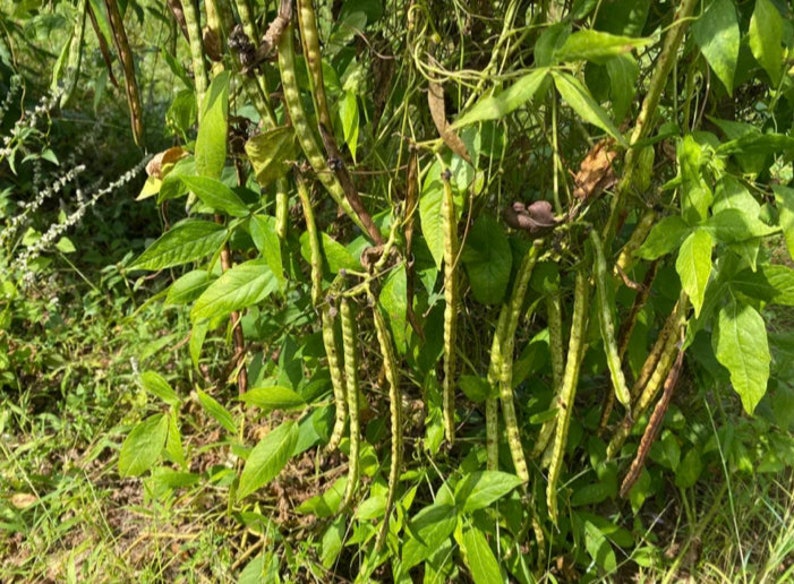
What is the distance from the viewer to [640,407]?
137 centimetres

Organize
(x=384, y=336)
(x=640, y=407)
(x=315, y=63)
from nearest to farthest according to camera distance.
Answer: (x=315, y=63) < (x=384, y=336) < (x=640, y=407)

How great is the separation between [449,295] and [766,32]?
51 centimetres

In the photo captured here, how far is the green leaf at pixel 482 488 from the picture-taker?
4.32ft

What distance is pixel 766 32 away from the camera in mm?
976

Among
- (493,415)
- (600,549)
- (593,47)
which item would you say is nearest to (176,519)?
(493,415)

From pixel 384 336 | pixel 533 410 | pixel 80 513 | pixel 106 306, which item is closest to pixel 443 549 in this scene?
pixel 533 410

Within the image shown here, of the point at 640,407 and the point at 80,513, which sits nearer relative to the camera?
the point at 640,407

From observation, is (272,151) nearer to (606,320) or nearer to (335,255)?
(335,255)

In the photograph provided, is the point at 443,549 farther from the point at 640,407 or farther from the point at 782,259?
the point at 782,259

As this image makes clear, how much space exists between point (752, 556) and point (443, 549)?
704 millimetres

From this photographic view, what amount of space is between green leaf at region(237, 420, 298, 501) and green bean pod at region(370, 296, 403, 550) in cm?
18

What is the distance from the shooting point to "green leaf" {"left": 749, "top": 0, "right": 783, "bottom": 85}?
974 millimetres

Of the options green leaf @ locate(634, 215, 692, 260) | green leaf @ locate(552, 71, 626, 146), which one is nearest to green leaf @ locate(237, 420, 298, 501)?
green leaf @ locate(634, 215, 692, 260)

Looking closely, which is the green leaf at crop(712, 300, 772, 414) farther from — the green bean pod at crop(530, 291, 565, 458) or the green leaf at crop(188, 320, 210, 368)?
the green leaf at crop(188, 320, 210, 368)
